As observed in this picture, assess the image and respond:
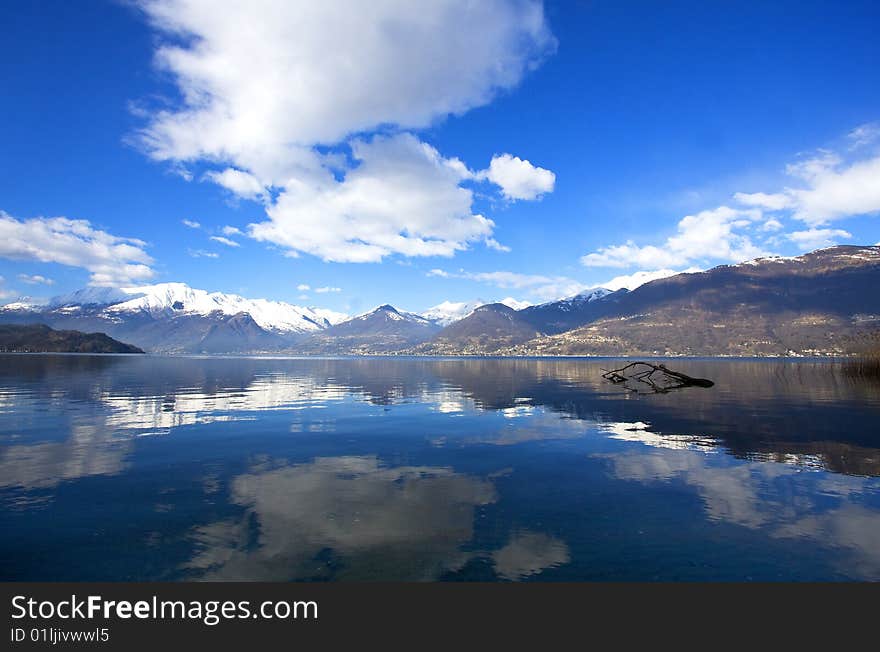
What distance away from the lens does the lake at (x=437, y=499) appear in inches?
488

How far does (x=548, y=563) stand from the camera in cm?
1244

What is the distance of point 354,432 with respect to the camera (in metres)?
33.1

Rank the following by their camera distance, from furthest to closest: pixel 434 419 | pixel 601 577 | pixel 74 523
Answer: pixel 434 419, pixel 74 523, pixel 601 577

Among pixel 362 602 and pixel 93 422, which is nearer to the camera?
pixel 362 602

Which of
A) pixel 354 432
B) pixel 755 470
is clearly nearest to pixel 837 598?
pixel 755 470

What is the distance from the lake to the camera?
40.7 ft

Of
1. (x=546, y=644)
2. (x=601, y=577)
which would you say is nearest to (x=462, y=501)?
(x=601, y=577)

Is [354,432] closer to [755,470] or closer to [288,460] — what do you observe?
[288,460]

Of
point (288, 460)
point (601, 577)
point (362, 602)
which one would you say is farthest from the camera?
point (288, 460)

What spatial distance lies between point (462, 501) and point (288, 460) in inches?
428

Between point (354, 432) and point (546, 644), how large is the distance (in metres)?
24.7

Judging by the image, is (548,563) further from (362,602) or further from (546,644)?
(362,602)

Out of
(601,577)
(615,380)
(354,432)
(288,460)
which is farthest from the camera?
(615,380)

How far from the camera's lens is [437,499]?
59.5 feet
